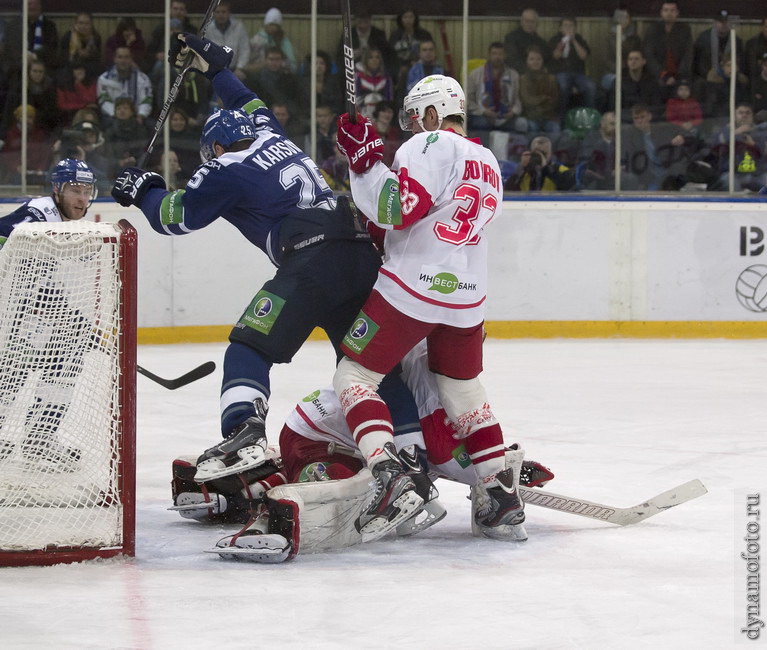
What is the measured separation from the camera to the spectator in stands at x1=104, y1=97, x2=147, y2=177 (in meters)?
7.78

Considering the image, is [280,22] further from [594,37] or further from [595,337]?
[595,337]

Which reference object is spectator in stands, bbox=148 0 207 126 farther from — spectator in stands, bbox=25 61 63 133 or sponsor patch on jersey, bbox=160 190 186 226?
sponsor patch on jersey, bbox=160 190 186 226

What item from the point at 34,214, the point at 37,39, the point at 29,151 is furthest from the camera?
the point at 37,39

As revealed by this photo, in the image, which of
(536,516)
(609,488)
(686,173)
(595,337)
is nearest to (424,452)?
(536,516)

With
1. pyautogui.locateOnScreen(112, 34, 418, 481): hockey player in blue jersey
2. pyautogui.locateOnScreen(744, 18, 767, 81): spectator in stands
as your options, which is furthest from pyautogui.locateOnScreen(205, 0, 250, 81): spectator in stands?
pyautogui.locateOnScreen(112, 34, 418, 481): hockey player in blue jersey

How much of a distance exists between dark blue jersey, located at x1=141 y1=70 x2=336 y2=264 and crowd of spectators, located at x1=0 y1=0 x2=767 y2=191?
4360 millimetres

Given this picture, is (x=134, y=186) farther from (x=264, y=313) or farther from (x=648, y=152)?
(x=648, y=152)

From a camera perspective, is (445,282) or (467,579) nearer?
(467,579)

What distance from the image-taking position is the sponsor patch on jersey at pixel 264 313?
3330 millimetres

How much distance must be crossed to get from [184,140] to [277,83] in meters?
0.67

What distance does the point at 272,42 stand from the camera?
802 centimetres

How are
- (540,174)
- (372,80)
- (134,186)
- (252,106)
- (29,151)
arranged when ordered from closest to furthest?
1. (134,186)
2. (252,106)
3. (29,151)
4. (540,174)
5. (372,80)

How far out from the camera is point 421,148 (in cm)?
324

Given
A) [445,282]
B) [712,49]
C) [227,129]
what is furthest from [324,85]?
[445,282]
